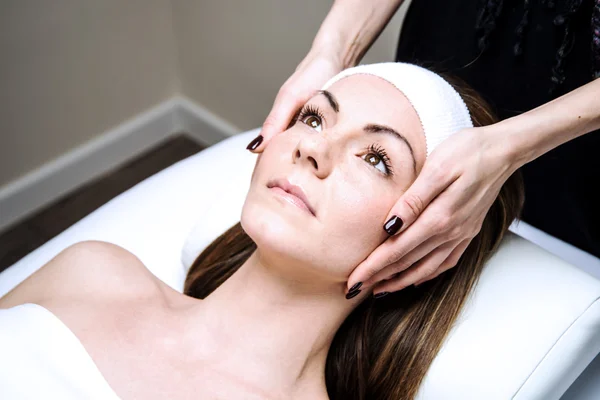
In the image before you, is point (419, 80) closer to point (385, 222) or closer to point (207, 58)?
point (385, 222)

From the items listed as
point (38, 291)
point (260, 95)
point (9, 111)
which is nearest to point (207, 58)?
point (260, 95)

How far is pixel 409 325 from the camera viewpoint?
133cm

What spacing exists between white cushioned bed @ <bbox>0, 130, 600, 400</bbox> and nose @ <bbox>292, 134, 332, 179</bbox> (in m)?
0.43

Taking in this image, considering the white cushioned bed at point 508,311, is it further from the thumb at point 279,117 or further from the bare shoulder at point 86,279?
the thumb at point 279,117

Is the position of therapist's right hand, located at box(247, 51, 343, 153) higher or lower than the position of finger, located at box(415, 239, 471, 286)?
higher

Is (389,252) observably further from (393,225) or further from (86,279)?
(86,279)

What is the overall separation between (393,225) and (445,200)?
9 cm

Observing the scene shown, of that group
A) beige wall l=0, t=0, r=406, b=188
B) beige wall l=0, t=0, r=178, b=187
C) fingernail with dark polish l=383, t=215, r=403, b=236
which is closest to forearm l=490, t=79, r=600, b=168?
fingernail with dark polish l=383, t=215, r=403, b=236

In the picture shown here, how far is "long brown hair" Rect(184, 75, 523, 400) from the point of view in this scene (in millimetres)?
1304

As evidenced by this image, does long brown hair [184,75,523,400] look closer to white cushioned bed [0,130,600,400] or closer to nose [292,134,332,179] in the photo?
white cushioned bed [0,130,600,400]

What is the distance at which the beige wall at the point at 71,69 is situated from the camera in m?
2.26

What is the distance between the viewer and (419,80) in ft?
4.13

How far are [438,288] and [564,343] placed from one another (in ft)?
0.83

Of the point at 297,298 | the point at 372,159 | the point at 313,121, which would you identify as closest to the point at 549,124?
the point at 372,159
